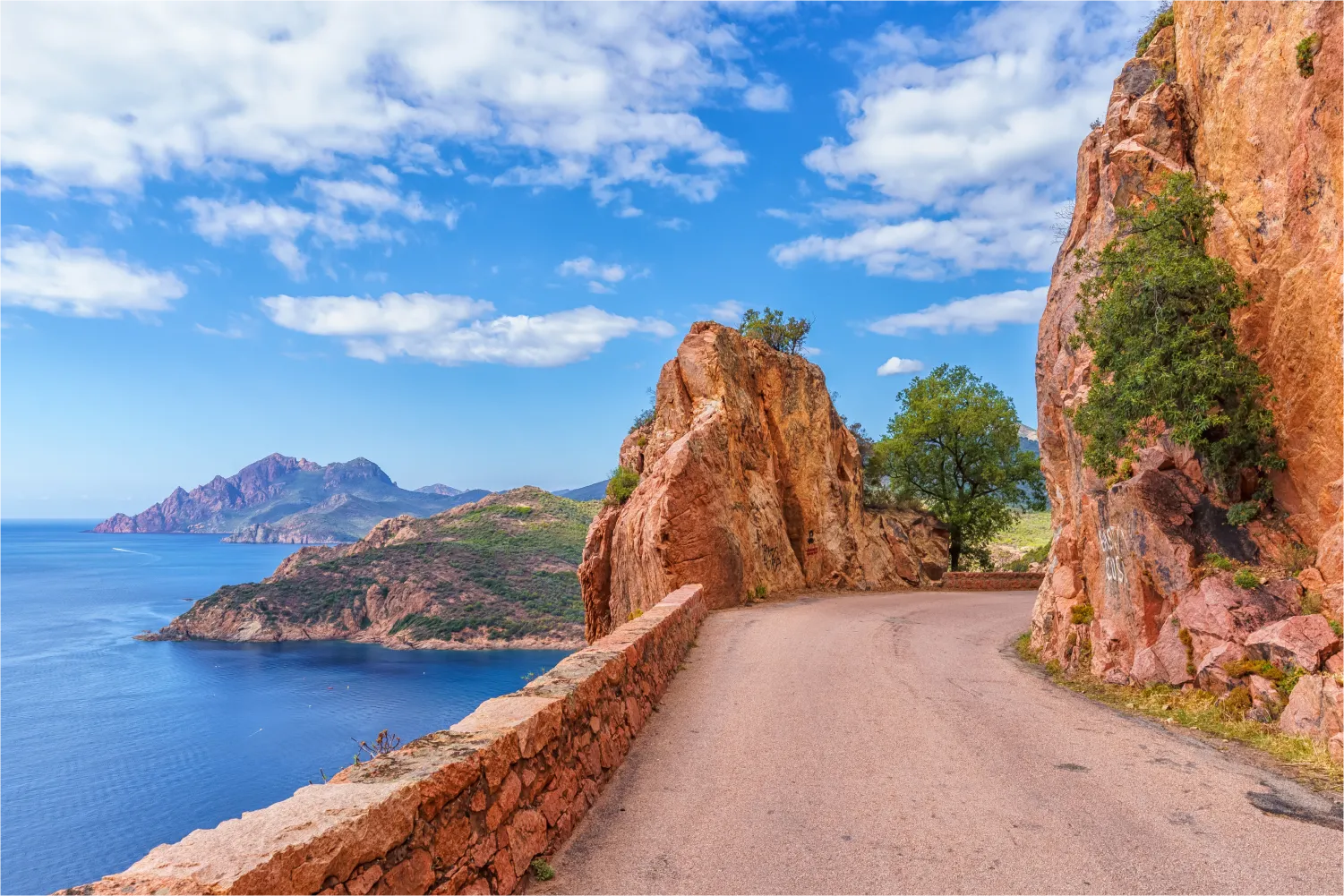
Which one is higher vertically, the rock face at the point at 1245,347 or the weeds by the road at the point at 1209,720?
the rock face at the point at 1245,347

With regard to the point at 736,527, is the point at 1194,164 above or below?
above

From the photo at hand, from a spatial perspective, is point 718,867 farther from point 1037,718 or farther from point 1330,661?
point 1330,661

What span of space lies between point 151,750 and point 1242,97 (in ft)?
207

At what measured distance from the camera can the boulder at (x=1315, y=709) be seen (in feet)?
22.7

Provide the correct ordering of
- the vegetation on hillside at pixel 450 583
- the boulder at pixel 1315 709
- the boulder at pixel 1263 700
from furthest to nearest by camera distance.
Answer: the vegetation on hillside at pixel 450 583 < the boulder at pixel 1263 700 < the boulder at pixel 1315 709

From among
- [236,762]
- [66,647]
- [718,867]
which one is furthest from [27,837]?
[66,647]

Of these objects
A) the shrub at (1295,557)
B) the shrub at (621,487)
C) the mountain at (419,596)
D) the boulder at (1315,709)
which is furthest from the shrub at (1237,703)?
the mountain at (419,596)

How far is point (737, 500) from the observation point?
77.9 feet

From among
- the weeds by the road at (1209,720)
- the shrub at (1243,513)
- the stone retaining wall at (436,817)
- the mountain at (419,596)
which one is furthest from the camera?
the mountain at (419,596)

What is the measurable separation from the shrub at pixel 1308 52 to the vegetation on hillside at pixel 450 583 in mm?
67832

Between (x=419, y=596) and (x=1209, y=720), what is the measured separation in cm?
7967

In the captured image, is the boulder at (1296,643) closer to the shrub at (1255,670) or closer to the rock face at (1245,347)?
the shrub at (1255,670)

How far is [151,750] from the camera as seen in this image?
4912cm

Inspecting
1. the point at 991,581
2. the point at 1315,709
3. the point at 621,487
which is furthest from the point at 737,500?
the point at 1315,709
